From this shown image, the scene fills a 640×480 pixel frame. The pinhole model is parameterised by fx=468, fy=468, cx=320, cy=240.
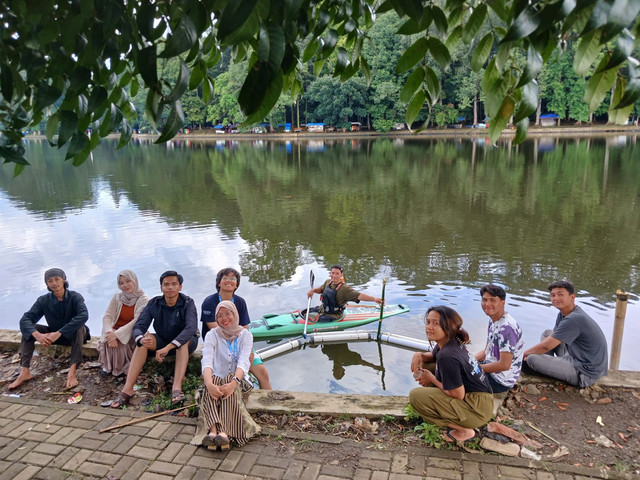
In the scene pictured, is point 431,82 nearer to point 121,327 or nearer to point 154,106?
point 154,106

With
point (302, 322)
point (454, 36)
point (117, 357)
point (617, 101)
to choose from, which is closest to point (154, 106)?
point (454, 36)

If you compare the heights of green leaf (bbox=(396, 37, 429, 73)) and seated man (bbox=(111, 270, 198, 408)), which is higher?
green leaf (bbox=(396, 37, 429, 73))

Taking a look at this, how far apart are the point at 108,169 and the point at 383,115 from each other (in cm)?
3332

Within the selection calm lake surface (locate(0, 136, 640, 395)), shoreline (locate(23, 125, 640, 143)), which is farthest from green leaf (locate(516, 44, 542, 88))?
shoreline (locate(23, 125, 640, 143))

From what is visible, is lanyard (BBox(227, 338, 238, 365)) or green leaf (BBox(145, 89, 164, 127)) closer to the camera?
green leaf (BBox(145, 89, 164, 127))

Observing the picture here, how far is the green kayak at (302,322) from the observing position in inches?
312

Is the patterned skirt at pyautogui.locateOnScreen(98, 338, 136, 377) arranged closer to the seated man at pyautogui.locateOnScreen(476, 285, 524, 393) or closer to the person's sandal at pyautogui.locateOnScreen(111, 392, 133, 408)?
the person's sandal at pyautogui.locateOnScreen(111, 392, 133, 408)

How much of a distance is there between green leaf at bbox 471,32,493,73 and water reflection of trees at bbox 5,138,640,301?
8281 millimetres

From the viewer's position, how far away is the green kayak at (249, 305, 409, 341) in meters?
7.93

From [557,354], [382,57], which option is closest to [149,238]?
Answer: [557,354]

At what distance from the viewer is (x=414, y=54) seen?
1632mm

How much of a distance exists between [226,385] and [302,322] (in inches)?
179

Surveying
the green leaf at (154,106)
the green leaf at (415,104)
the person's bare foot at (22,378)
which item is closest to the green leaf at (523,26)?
the green leaf at (415,104)

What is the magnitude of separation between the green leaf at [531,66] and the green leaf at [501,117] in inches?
9.2
